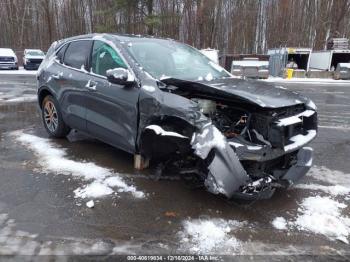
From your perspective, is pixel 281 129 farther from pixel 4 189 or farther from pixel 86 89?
pixel 4 189

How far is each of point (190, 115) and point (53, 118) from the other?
3.57 meters

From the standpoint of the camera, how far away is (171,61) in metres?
5.11

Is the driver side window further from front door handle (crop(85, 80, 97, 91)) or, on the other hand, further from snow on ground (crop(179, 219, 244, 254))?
snow on ground (crop(179, 219, 244, 254))

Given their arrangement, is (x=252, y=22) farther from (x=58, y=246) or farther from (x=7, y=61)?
(x=58, y=246)

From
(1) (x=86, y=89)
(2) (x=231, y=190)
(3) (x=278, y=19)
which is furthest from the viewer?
(3) (x=278, y=19)

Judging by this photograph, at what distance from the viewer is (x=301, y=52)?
85.8 ft

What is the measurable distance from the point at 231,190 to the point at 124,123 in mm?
1726

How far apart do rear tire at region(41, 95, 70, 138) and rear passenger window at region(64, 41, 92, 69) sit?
76 cm

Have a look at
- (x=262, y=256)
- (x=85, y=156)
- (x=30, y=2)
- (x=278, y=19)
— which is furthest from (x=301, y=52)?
(x=30, y=2)

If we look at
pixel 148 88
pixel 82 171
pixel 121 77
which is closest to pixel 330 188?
pixel 148 88

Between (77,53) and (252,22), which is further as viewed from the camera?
(252,22)

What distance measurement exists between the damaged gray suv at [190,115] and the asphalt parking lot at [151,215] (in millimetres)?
315

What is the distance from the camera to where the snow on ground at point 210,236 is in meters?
3.29

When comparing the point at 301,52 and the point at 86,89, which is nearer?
the point at 86,89
